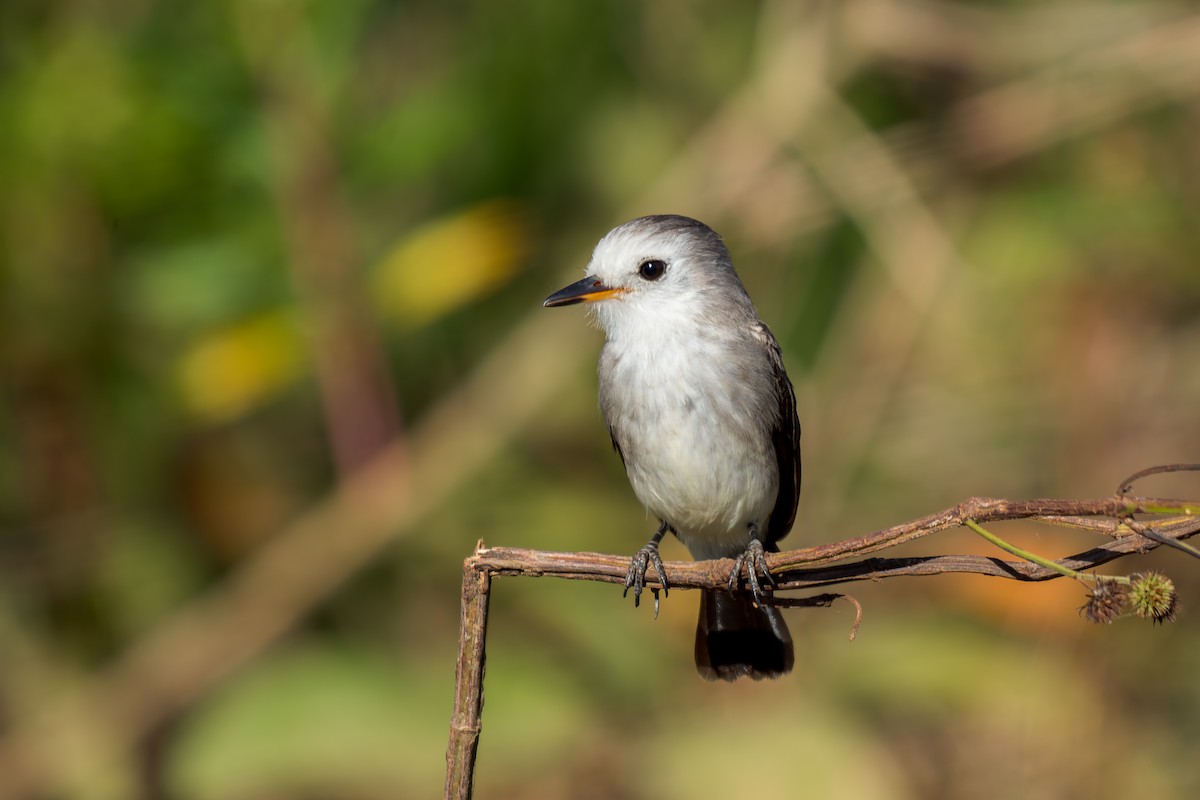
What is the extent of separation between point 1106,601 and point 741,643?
5.96ft

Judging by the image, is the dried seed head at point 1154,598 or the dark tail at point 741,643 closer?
the dried seed head at point 1154,598

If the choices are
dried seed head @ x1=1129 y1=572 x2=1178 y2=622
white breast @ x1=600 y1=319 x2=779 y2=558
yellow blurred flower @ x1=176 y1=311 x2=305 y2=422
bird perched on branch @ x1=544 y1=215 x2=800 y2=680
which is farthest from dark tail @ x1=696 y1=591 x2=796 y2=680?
yellow blurred flower @ x1=176 y1=311 x2=305 y2=422

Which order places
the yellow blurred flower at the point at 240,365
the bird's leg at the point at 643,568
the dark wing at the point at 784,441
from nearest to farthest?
the bird's leg at the point at 643,568, the dark wing at the point at 784,441, the yellow blurred flower at the point at 240,365

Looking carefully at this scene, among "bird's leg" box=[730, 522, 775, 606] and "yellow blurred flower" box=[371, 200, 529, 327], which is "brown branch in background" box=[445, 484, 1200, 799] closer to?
"bird's leg" box=[730, 522, 775, 606]

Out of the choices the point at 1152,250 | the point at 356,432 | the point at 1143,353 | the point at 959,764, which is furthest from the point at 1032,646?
the point at 356,432

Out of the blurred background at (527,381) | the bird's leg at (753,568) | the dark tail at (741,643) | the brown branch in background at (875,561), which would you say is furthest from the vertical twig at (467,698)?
the blurred background at (527,381)

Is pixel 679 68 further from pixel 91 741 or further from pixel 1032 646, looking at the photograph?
pixel 91 741

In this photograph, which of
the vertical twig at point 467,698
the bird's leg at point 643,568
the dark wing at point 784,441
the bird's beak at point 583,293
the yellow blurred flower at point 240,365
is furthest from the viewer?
the yellow blurred flower at point 240,365

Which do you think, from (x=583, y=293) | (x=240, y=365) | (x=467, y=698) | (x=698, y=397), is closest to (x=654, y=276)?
(x=583, y=293)

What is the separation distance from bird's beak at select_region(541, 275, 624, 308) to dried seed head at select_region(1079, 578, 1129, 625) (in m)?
1.84

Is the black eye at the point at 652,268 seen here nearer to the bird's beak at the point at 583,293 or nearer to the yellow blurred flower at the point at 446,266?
the bird's beak at the point at 583,293

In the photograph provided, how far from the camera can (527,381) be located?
5637mm

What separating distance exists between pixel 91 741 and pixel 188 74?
254 cm

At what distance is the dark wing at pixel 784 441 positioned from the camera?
3.95 metres
